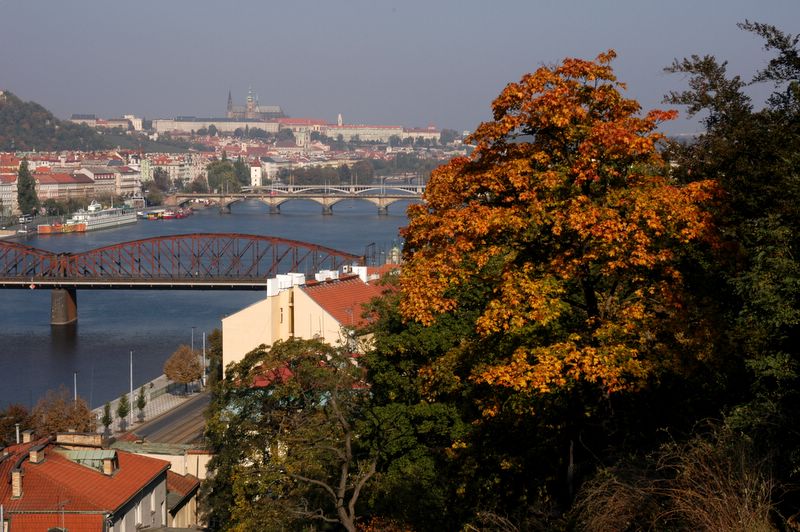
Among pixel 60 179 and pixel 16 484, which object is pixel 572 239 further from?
pixel 60 179

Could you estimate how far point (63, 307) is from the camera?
920 inches

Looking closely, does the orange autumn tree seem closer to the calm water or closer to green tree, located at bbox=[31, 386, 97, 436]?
green tree, located at bbox=[31, 386, 97, 436]

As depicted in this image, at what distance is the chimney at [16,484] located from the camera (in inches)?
292

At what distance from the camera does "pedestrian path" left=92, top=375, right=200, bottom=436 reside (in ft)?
45.9

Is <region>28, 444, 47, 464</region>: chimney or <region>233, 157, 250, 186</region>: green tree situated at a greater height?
<region>28, 444, 47, 464</region>: chimney

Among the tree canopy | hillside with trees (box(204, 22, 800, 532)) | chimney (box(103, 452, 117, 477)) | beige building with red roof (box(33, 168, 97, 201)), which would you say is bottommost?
beige building with red roof (box(33, 168, 97, 201))

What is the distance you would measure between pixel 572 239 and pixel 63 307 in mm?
20426

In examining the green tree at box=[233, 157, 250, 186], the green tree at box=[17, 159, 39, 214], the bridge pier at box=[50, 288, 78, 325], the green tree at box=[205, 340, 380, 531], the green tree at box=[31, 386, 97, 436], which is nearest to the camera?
the green tree at box=[205, 340, 380, 531]

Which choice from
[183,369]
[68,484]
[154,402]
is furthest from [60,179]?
[68,484]

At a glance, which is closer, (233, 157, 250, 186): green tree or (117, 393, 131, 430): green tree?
(117, 393, 131, 430): green tree

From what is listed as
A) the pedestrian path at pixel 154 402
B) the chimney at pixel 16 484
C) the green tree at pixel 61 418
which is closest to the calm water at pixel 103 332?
the pedestrian path at pixel 154 402

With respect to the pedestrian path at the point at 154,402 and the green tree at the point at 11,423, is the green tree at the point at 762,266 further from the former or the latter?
the pedestrian path at the point at 154,402

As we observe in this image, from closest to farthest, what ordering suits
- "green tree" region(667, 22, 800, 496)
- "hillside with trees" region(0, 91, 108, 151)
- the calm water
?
"green tree" region(667, 22, 800, 496) → the calm water → "hillside with trees" region(0, 91, 108, 151)

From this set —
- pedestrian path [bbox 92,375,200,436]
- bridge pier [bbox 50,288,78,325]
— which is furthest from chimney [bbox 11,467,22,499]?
bridge pier [bbox 50,288,78,325]
